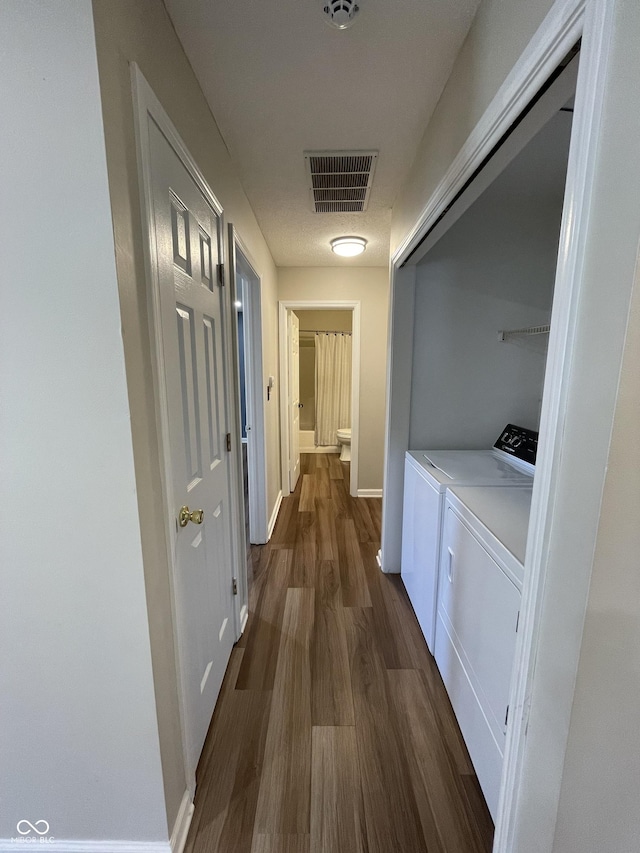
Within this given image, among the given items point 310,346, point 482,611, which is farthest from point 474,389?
point 310,346

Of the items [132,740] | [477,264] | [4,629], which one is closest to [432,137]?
[477,264]

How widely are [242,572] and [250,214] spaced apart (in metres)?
2.08

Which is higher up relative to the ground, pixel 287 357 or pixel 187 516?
pixel 287 357

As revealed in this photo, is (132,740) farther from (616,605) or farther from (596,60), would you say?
(596,60)

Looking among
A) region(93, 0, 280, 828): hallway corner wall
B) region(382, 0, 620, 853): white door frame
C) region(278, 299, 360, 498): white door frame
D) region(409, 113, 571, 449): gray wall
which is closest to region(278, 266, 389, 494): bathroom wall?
region(278, 299, 360, 498): white door frame

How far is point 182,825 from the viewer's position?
3.32 ft

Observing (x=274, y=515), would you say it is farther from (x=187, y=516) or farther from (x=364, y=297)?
(x=364, y=297)

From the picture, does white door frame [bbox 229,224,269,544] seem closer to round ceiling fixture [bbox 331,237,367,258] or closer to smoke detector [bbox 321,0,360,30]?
round ceiling fixture [bbox 331,237,367,258]

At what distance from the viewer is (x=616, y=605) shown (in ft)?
2.01

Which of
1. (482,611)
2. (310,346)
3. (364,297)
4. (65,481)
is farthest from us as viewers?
(310,346)

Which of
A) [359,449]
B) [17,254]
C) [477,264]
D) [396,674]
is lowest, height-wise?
[396,674]

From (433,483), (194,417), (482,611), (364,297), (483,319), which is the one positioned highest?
(364,297)

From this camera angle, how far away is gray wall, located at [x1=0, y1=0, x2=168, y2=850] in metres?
0.66

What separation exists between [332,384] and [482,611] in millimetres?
4416
